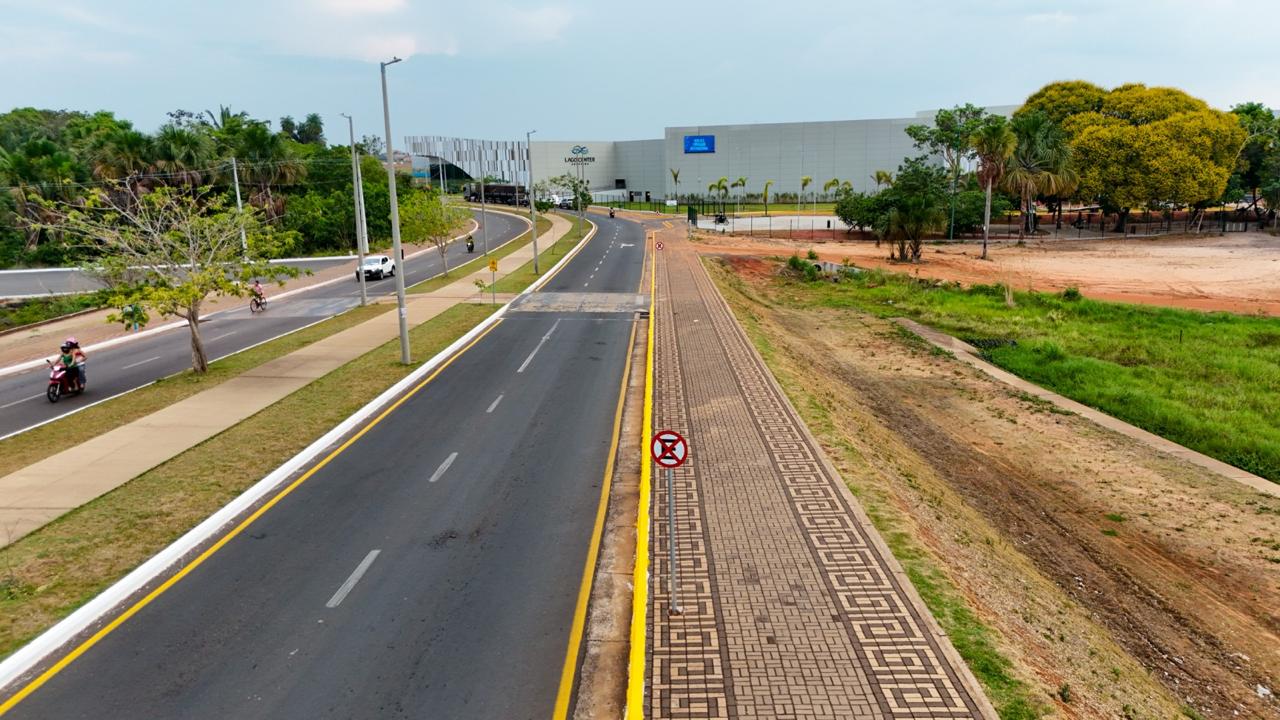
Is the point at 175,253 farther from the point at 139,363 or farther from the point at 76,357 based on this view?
the point at 139,363

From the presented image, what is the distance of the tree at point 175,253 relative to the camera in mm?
21266

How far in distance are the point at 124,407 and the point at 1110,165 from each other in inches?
3156

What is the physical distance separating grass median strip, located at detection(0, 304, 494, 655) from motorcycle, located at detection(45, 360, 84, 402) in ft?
22.9

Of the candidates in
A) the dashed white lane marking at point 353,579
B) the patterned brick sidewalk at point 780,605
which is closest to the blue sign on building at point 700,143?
the patterned brick sidewalk at point 780,605

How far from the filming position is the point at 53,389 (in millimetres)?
21578

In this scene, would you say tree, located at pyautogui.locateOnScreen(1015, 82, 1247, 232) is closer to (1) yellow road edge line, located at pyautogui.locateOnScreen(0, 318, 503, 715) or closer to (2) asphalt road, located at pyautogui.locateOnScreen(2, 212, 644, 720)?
(2) asphalt road, located at pyautogui.locateOnScreen(2, 212, 644, 720)

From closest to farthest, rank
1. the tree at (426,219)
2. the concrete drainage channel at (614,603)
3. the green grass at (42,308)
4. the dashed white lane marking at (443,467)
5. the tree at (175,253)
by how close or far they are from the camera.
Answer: the concrete drainage channel at (614,603), the dashed white lane marking at (443,467), the tree at (175,253), the green grass at (42,308), the tree at (426,219)

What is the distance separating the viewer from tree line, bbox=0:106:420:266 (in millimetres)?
58094

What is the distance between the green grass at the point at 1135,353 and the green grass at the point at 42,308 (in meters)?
37.3

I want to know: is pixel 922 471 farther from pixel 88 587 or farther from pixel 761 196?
pixel 761 196

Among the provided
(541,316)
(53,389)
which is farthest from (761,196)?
(53,389)

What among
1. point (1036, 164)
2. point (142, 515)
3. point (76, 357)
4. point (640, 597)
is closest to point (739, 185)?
point (1036, 164)

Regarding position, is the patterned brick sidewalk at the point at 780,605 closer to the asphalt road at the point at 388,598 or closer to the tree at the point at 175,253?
the asphalt road at the point at 388,598

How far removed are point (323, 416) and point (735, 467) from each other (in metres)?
10.3
